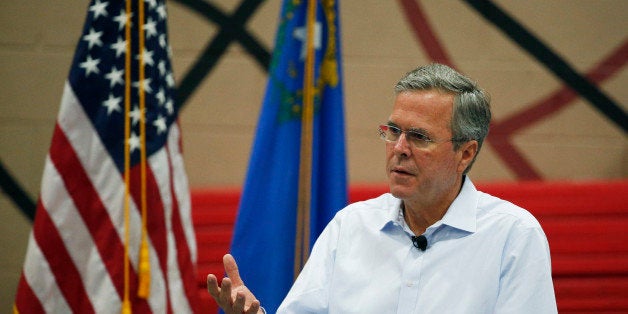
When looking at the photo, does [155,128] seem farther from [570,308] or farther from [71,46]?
[570,308]

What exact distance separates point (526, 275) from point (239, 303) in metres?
0.53

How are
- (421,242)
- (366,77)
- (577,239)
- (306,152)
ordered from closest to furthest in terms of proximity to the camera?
(421,242), (306,152), (577,239), (366,77)

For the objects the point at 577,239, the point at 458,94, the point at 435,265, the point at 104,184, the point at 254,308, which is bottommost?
the point at 577,239

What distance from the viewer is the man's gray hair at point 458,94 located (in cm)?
146

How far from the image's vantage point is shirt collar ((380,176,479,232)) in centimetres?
145

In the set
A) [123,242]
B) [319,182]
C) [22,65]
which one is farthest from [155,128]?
[22,65]

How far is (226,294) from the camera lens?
1431 mm

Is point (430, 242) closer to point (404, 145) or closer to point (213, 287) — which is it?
point (404, 145)

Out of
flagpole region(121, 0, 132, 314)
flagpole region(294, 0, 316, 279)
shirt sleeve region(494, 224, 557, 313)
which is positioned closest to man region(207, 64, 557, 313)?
shirt sleeve region(494, 224, 557, 313)

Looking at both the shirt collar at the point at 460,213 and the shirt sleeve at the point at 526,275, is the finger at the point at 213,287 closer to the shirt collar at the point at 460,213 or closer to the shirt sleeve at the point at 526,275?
the shirt collar at the point at 460,213

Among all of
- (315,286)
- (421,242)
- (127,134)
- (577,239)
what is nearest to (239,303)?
(315,286)

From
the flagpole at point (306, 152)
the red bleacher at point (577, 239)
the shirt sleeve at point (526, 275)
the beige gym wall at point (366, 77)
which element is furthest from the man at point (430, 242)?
the beige gym wall at point (366, 77)

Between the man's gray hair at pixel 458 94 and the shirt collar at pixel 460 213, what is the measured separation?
98 mm

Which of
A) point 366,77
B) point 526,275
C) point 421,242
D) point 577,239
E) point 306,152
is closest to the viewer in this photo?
point 526,275
